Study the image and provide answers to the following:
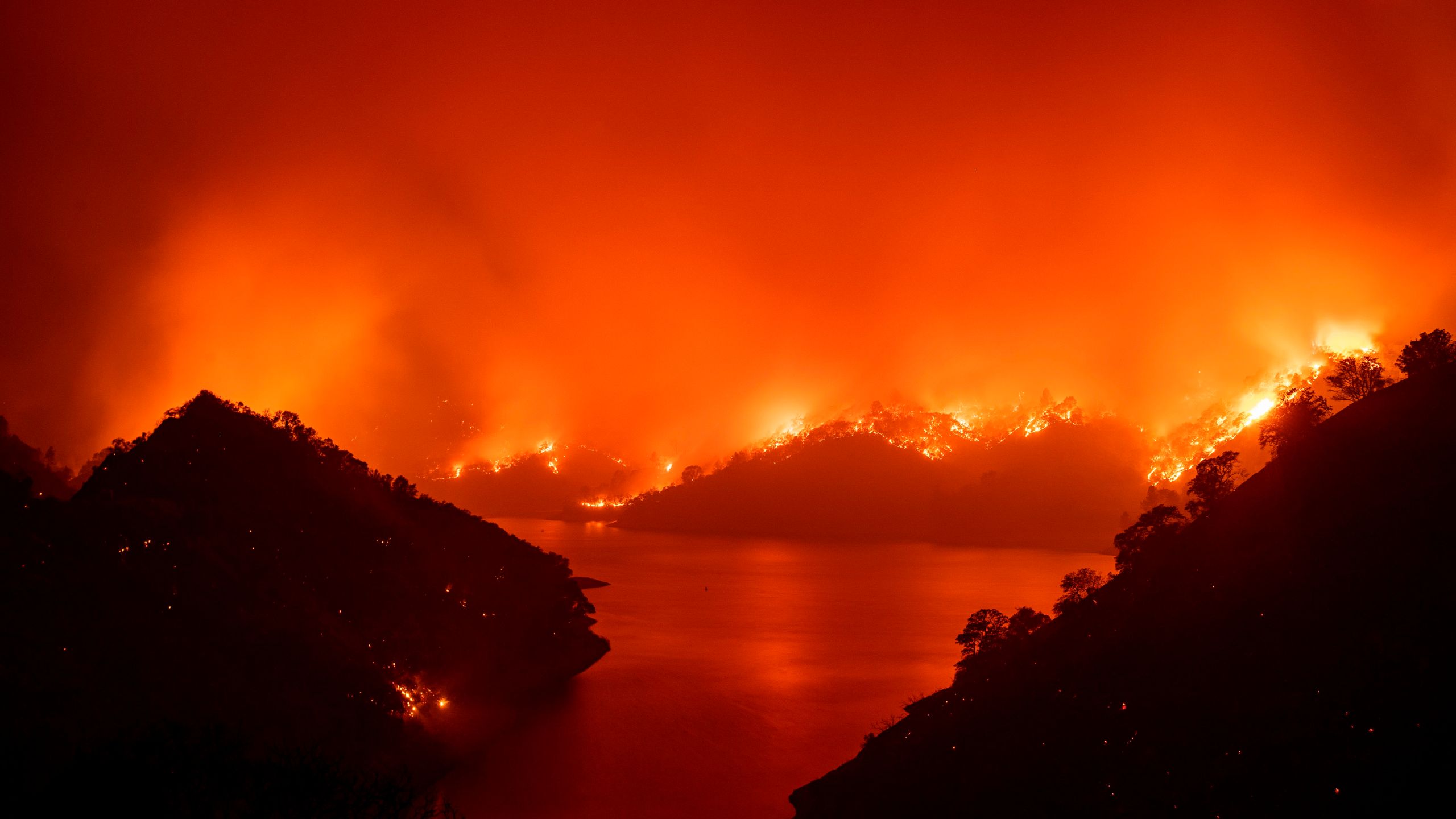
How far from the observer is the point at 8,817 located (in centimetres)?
1691

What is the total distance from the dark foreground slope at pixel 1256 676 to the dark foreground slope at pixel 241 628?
1928 cm

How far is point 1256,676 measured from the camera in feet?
78.4

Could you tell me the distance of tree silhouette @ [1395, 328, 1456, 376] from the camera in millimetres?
34750

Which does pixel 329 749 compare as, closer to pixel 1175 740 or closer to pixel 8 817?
pixel 8 817

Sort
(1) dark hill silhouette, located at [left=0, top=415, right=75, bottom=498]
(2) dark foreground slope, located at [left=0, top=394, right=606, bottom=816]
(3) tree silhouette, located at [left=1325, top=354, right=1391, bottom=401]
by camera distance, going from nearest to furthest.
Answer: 1. (2) dark foreground slope, located at [left=0, top=394, right=606, bottom=816]
2. (3) tree silhouette, located at [left=1325, top=354, right=1391, bottom=401]
3. (1) dark hill silhouette, located at [left=0, top=415, right=75, bottom=498]

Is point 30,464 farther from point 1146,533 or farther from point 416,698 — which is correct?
point 1146,533

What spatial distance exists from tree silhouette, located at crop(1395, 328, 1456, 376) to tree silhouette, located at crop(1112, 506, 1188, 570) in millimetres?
11595

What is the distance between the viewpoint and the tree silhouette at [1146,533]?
39.4m

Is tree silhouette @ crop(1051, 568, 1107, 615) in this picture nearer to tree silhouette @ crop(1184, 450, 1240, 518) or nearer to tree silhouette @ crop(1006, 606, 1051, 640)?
tree silhouette @ crop(1006, 606, 1051, 640)

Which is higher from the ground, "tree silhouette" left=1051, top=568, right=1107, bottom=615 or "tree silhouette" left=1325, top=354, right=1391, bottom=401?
"tree silhouette" left=1325, top=354, right=1391, bottom=401

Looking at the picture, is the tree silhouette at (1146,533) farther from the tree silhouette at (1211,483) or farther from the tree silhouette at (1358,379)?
the tree silhouette at (1358,379)

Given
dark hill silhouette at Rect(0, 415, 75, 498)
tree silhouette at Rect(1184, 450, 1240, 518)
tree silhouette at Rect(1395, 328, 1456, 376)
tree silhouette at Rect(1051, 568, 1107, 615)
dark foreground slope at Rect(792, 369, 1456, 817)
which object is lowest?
dark foreground slope at Rect(792, 369, 1456, 817)

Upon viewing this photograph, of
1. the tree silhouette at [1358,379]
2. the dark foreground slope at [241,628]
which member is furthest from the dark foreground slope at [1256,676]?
the dark foreground slope at [241,628]

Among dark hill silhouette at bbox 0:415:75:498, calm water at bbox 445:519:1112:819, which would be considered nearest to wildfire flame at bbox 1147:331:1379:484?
calm water at bbox 445:519:1112:819
